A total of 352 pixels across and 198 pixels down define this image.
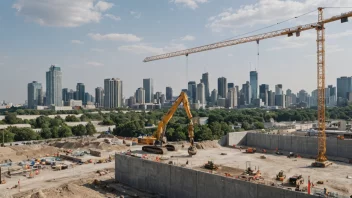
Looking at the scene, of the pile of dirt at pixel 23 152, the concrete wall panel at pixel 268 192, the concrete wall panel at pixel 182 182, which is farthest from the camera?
the pile of dirt at pixel 23 152

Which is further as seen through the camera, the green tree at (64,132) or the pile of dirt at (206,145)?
the green tree at (64,132)

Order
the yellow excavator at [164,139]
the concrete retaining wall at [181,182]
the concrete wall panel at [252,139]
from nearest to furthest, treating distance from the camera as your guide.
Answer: the concrete retaining wall at [181,182] < the yellow excavator at [164,139] < the concrete wall panel at [252,139]

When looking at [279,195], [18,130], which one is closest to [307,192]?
[279,195]

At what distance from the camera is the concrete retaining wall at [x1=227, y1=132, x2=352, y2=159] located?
4344cm

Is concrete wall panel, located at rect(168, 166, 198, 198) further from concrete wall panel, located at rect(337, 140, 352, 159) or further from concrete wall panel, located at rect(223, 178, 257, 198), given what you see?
concrete wall panel, located at rect(337, 140, 352, 159)

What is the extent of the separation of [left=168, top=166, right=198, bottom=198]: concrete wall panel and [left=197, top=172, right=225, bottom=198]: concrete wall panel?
23.1 inches

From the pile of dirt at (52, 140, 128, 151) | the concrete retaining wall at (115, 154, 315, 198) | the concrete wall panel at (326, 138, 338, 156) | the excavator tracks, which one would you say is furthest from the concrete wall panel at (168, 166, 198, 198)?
the pile of dirt at (52, 140, 128, 151)

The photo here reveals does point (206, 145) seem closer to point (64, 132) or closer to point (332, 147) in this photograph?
point (332, 147)

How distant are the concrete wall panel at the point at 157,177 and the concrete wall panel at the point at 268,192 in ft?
32.9

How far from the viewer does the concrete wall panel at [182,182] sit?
2948 cm

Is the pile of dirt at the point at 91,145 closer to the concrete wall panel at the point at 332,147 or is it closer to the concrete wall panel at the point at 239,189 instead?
the concrete wall panel at the point at 332,147

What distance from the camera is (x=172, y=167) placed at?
31.3 meters

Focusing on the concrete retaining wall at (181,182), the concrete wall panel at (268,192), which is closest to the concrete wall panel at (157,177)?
the concrete retaining wall at (181,182)

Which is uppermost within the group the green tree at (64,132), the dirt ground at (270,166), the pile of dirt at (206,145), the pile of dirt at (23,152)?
the pile of dirt at (206,145)
